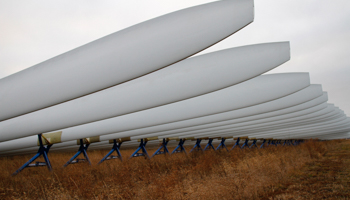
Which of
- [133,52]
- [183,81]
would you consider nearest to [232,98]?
[183,81]

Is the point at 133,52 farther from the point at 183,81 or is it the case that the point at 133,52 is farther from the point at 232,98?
the point at 232,98

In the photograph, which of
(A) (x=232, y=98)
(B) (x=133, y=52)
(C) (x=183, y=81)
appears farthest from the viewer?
(A) (x=232, y=98)

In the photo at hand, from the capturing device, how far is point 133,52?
2588mm

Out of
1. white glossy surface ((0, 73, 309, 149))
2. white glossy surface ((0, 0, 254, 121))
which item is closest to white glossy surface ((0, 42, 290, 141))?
white glossy surface ((0, 0, 254, 121))

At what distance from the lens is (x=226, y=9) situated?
8.14 feet

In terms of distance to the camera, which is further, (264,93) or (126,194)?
(264,93)

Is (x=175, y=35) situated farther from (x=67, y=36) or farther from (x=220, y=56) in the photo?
(x=67, y=36)

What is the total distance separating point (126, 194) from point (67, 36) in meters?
3.65

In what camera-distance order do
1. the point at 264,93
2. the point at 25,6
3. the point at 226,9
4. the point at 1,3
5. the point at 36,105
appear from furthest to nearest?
the point at 264,93, the point at 25,6, the point at 1,3, the point at 36,105, the point at 226,9

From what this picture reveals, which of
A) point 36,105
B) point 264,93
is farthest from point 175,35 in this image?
point 264,93

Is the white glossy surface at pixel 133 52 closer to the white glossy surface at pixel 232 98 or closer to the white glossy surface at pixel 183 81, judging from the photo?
the white glossy surface at pixel 183 81

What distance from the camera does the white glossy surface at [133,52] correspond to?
2496mm

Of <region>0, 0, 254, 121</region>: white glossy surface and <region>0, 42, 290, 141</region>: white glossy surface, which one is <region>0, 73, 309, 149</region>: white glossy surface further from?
<region>0, 0, 254, 121</region>: white glossy surface

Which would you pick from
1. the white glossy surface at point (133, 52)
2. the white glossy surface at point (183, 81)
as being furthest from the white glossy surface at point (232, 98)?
the white glossy surface at point (133, 52)
